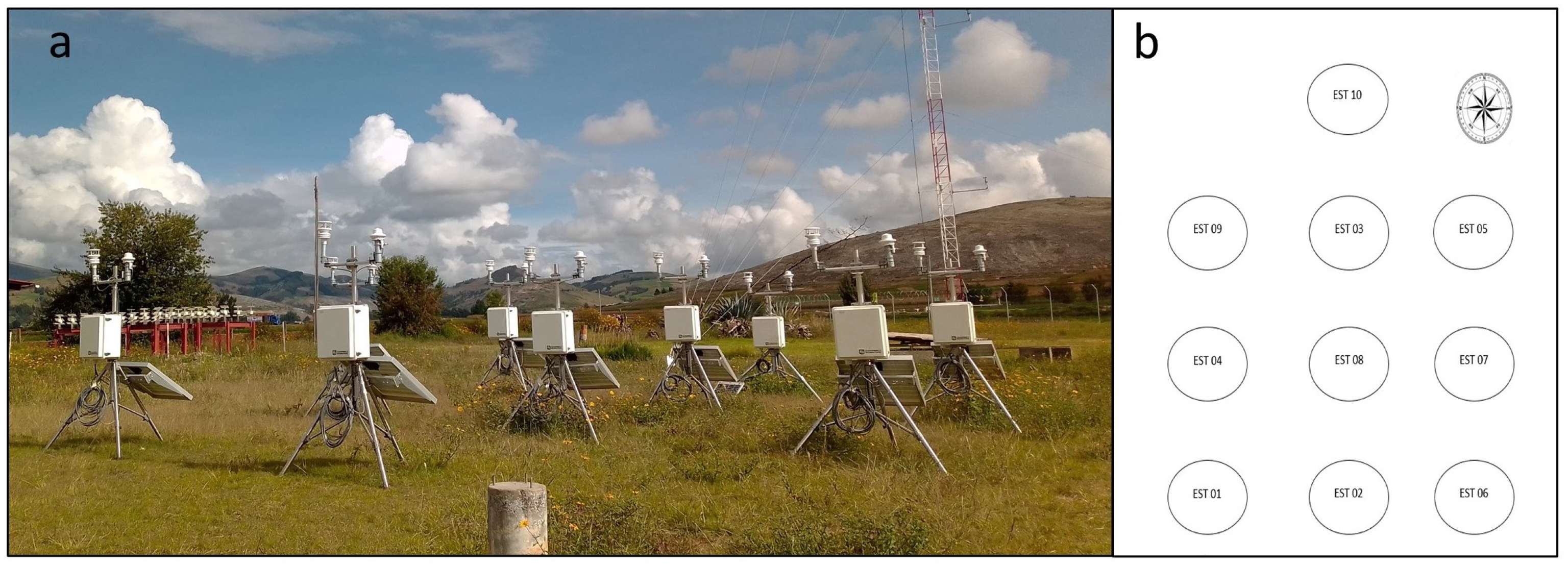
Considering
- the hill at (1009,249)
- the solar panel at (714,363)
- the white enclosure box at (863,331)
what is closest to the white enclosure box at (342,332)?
the white enclosure box at (863,331)

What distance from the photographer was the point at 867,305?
24.9 ft

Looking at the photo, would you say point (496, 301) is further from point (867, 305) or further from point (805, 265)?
point (867, 305)

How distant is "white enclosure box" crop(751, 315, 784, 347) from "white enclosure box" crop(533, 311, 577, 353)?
13.1ft

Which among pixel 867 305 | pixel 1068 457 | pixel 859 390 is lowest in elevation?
pixel 1068 457

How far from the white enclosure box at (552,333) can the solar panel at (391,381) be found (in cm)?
245

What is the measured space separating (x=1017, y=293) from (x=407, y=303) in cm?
1923

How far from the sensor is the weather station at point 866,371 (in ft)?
24.3

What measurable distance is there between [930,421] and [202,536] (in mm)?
6788

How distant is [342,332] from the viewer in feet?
24.7

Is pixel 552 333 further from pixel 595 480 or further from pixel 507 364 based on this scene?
pixel 507 364

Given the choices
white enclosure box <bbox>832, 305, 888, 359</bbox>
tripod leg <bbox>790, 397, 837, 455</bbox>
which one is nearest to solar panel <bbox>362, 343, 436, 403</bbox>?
tripod leg <bbox>790, 397, 837, 455</bbox>

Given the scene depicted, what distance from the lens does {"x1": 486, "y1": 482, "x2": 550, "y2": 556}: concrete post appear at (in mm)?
4238
